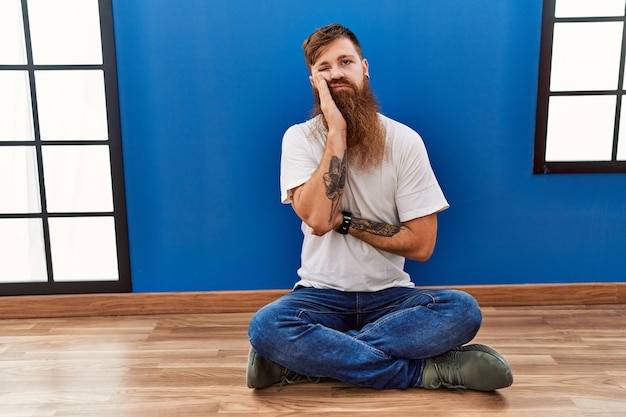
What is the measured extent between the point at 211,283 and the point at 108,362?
64 cm

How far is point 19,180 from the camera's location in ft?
7.88

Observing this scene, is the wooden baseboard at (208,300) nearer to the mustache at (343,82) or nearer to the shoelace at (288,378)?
the shoelace at (288,378)

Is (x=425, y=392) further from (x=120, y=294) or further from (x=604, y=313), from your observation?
(x=120, y=294)

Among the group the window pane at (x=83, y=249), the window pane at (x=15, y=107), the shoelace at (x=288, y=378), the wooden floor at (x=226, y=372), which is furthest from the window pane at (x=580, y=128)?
the window pane at (x=15, y=107)

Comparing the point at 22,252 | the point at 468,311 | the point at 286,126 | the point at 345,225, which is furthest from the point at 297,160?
the point at 22,252

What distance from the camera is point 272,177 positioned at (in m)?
2.37

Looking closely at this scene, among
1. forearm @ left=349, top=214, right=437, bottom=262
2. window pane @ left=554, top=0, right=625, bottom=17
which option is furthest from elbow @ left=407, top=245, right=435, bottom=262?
window pane @ left=554, top=0, right=625, bottom=17

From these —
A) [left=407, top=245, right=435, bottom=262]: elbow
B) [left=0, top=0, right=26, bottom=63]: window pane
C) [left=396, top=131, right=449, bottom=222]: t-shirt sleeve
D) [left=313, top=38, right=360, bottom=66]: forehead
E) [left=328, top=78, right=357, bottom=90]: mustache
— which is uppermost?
[left=0, top=0, right=26, bottom=63]: window pane

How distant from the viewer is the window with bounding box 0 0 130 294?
89.4 inches

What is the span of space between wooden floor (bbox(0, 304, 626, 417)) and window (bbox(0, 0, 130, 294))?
266mm

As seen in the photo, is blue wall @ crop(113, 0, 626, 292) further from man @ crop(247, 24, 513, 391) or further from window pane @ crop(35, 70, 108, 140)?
man @ crop(247, 24, 513, 391)

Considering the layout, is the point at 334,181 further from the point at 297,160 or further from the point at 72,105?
the point at 72,105

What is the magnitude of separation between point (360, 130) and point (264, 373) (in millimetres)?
920

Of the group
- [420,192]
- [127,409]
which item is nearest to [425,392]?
[420,192]
